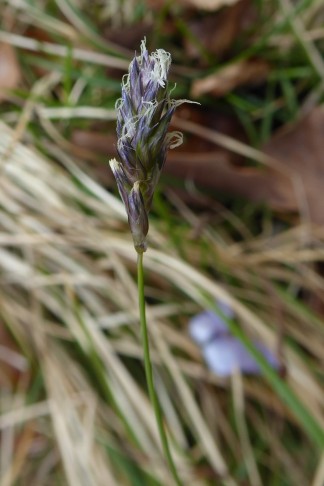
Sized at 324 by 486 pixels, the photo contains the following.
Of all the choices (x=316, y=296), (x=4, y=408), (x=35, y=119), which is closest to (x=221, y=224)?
(x=316, y=296)

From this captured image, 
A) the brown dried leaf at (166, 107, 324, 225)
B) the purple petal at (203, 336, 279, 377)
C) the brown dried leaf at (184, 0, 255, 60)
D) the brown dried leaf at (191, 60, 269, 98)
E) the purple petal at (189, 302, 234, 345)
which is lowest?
the purple petal at (203, 336, 279, 377)

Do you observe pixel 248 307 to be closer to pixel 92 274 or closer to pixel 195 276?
pixel 195 276

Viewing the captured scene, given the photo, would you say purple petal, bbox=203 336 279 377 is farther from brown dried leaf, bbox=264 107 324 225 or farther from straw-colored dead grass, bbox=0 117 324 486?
brown dried leaf, bbox=264 107 324 225

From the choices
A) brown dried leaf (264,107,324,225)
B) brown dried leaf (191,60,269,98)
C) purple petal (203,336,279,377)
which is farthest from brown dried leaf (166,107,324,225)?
purple petal (203,336,279,377)

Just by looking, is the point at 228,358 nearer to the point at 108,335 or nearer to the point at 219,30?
the point at 108,335

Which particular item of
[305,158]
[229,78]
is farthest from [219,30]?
[305,158]

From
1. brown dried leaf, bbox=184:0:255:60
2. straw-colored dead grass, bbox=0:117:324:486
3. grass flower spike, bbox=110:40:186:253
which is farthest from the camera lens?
brown dried leaf, bbox=184:0:255:60
